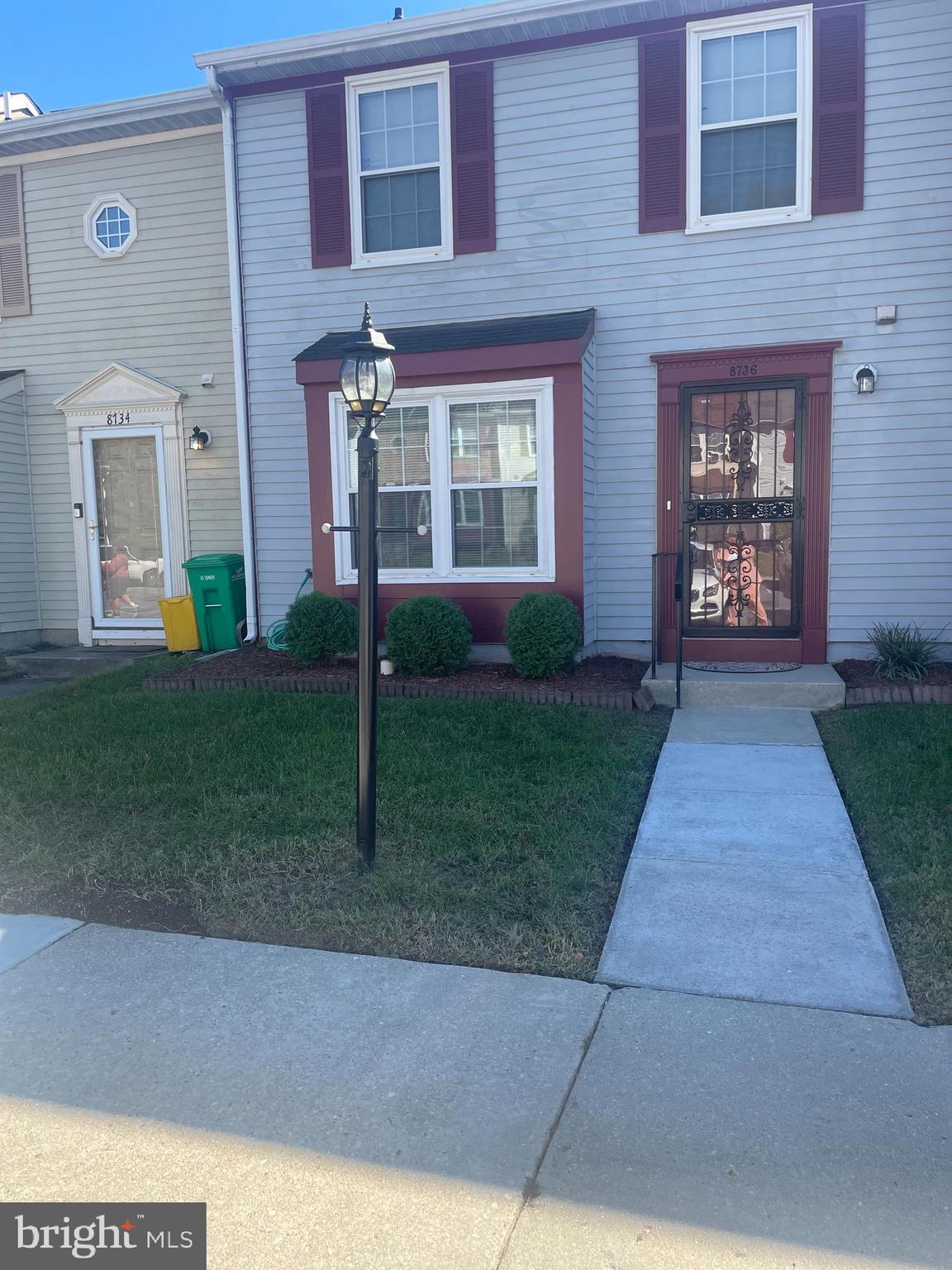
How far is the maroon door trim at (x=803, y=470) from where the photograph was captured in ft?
24.6

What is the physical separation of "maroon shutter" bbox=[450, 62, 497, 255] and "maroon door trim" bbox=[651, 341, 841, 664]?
1.88 meters

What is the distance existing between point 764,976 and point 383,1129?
1.42 m

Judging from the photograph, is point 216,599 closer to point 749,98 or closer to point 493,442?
point 493,442

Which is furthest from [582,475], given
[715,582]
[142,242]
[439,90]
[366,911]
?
[142,242]

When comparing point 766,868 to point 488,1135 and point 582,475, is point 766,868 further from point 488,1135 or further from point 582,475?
point 582,475

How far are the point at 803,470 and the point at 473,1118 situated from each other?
6.31 metres

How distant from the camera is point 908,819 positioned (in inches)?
171

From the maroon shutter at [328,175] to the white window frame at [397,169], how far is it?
0.06 m

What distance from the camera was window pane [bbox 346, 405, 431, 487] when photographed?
796 centimetres

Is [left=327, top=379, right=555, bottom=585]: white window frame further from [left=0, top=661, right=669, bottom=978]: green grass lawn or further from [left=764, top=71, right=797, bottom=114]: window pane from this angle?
[left=764, top=71, right=797, bottom=114]: window pane

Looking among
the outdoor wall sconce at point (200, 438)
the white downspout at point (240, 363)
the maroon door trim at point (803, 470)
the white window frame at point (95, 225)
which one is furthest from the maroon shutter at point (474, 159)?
the white window frame at point (95, 225)

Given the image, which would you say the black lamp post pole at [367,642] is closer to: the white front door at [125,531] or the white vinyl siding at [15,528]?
the white front door at [125,531]

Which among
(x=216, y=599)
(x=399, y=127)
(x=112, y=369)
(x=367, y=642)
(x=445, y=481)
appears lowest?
(x=216, y=599)

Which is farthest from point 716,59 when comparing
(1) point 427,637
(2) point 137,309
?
(2) point 137,309
